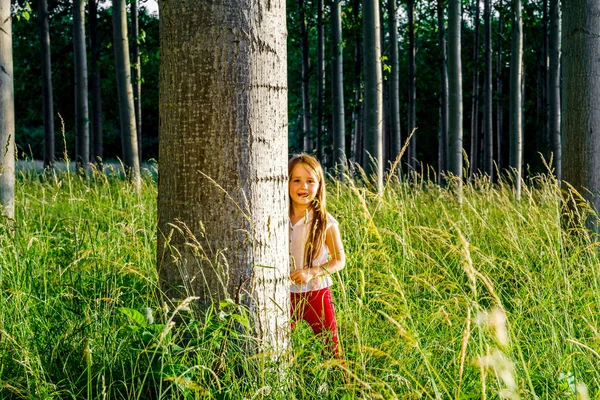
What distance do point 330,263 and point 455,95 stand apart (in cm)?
777

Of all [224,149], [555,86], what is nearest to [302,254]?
[224,149]

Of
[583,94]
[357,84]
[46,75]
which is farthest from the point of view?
[357,84]

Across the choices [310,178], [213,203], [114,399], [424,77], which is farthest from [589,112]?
[424,77]

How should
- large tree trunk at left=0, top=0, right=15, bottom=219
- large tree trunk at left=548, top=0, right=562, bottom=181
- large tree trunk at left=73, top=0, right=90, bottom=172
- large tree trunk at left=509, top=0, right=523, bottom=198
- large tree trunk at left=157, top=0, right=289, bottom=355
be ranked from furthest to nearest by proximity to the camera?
large tree trunk at left=509, top=0, right=523, bottom=198
large tree trunk at left=548, top=0, right=562, bottom=181
large tree trunk at left=73, top=0, right=90, bottom=172
large tree trunk at left=0, top=0, right=15, bottom=219
large tree trunk at left=157, top=0, right=289, bottom=355

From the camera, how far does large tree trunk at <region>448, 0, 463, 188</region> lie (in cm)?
984

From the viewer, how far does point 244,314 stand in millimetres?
2355

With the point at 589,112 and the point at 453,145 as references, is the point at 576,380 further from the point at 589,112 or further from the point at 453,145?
the point at 453,145

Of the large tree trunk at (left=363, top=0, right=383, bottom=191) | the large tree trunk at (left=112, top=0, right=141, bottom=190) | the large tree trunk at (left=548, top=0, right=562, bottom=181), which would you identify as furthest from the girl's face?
the large tree trunk at (left=548, top=0, right=562, bottom=181)

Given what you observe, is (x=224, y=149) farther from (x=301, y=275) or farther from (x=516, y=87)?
(x=516, y=87)

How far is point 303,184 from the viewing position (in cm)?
328

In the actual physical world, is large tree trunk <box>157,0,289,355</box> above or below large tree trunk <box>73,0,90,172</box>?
below

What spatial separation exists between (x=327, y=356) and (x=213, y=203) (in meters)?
0.82

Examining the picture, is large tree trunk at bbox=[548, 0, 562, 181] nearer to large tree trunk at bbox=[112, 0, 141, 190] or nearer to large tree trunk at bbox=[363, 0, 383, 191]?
large tree trunk at bbox=[363, 0, 383, 191]

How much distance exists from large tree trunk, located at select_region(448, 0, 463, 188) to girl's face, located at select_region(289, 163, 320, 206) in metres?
6.86
